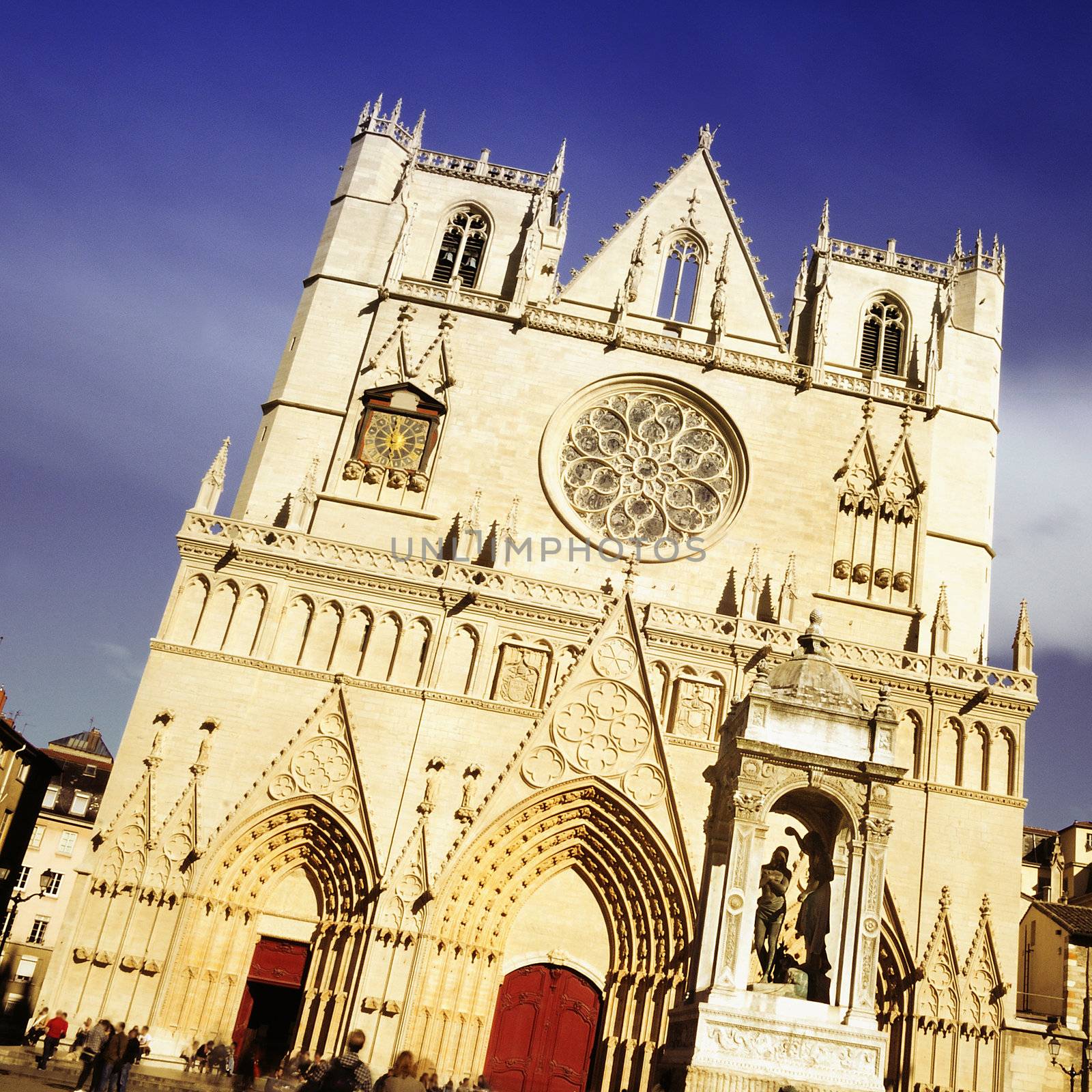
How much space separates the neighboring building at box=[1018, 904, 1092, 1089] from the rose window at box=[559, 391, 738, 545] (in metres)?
10.9

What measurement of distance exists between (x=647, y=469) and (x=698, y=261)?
5.26 m

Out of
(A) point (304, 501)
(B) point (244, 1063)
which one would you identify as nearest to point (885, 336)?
(A) point (304, 501)

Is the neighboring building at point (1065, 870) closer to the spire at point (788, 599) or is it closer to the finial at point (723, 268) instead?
the spire at point (788, 599)

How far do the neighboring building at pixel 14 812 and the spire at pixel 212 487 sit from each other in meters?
10.3

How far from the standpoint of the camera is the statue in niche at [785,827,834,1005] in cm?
988

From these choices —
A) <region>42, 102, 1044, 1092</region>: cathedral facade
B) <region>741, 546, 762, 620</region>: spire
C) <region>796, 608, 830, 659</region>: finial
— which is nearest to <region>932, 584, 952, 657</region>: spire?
<region>42, 102, 1044, 1092</region>: cathedral facade

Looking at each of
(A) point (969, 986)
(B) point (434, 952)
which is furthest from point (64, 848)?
(A) point (969, 986)

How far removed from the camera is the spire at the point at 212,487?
2055cm

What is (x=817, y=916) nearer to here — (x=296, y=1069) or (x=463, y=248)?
(x=296, y=1069)

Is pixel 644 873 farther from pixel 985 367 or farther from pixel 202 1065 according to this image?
pixel 985 367

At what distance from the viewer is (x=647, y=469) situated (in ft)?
75.6

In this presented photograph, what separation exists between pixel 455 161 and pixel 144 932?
17.4m

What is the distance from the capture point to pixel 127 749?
18500 mm

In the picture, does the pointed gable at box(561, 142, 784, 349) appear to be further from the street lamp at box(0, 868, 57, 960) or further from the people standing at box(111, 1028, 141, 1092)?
the street lamp at box(0, 868, 57, 960)
